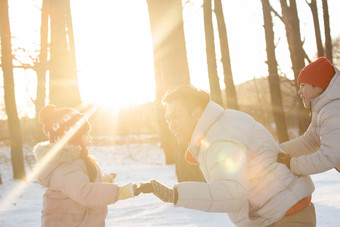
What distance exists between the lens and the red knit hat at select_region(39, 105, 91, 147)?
3268mm

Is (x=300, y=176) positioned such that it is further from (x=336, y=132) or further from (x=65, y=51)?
(x=65, y=51)

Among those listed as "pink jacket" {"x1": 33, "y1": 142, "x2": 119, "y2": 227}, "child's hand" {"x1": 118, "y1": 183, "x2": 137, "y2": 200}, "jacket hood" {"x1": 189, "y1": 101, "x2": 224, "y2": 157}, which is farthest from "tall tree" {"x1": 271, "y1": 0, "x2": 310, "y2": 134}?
"jacket hood" {"x1": 189, "y1": 101, "x2": 224, "y2": 157}

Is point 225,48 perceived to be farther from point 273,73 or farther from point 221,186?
point 221,186

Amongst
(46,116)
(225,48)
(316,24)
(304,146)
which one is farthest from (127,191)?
(316,24)

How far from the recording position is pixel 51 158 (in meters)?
3.11

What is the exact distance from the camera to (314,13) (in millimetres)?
14562

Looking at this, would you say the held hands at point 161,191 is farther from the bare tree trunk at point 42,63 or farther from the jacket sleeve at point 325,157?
the bare tree trunk at point 42,63

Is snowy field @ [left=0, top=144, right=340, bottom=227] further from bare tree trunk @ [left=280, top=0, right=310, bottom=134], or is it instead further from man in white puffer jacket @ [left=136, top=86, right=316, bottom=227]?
bare tree trunk @ [left=280, top=0, right=310, bottom=134]

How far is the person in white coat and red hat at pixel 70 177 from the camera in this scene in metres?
2.94

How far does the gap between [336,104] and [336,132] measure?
233 mm

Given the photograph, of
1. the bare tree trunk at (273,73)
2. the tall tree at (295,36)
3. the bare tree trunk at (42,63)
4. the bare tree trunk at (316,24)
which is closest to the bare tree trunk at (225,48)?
the bare tree trunk at (273,73)

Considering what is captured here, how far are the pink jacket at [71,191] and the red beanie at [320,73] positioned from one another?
1.77 meters

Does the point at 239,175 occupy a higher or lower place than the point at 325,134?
lower

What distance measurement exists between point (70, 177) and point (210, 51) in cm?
1198
